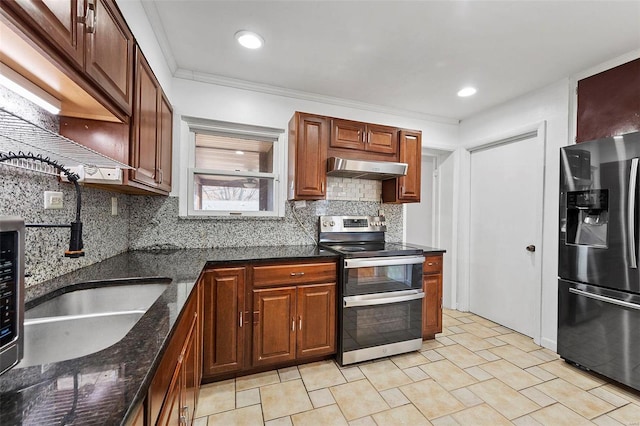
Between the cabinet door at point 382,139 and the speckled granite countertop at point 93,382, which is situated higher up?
the cabinet door at point 382,139

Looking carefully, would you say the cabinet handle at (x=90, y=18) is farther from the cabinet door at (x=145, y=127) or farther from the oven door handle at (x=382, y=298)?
the oven door handle at (x=382, y=298)

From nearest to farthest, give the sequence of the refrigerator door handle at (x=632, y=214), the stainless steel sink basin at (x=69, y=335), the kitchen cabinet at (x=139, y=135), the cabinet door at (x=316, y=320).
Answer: the stainless steel sink basin at (x=69, y=335) → the kitchen cabinet at (x=139, y=135) → the refrigerator door handle at (x=632, y=214) → the cabinet door at (x=316, y=320)

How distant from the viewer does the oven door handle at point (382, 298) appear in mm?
2277

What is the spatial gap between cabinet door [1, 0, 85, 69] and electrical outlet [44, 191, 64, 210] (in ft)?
2.24

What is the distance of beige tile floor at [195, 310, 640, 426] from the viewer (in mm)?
1730

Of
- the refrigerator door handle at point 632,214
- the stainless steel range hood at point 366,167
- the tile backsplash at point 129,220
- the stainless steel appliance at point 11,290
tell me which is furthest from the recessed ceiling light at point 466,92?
the stainless steel appliance at point 11,290

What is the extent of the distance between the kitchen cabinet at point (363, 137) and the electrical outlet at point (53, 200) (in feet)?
6.52

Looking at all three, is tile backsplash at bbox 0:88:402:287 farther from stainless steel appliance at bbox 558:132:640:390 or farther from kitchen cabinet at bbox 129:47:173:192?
stainless steel appliance at bbox 558:132:640:390

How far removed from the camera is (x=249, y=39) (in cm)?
204

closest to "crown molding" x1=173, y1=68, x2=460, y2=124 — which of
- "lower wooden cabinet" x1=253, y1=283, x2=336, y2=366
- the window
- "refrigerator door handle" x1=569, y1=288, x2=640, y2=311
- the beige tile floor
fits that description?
the window

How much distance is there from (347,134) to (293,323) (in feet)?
5.84

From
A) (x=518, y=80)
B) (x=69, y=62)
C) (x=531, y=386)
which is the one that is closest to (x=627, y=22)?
(x=518, y=80)

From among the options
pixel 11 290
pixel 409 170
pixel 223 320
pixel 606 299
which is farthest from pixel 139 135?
pixel 606 299

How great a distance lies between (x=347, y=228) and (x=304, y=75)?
1554 millimetres
